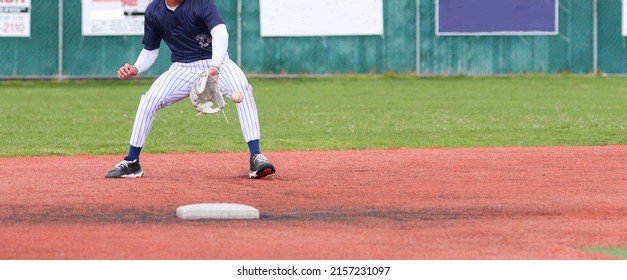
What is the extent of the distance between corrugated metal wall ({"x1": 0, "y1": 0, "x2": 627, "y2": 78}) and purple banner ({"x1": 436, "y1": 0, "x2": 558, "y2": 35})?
0.66ft

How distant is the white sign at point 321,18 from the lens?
26359 millimetres

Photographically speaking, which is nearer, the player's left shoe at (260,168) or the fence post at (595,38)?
the player's left shoe at (260,168)

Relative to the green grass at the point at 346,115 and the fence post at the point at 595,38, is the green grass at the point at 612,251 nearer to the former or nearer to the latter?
the green grass at the point at 346,115

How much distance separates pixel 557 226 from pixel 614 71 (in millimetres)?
19442

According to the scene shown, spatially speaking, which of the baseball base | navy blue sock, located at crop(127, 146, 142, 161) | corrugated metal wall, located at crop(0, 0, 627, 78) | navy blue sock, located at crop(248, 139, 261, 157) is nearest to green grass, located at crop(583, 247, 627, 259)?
the baseball base

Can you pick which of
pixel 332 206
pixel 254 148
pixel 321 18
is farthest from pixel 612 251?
pixel 321 18

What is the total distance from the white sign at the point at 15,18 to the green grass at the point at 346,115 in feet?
3.29

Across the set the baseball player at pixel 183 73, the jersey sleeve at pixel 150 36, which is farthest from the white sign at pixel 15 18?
the baseball player at pixel 183 73

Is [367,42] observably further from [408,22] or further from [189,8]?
[189,8]

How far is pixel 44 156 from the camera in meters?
13.3

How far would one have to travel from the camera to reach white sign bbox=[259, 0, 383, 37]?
1038 inches

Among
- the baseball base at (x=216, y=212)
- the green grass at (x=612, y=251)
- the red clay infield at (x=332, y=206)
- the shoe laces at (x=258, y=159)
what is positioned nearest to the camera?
the green grass at (x=612, y=251)

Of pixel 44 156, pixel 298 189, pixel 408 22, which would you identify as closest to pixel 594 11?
pixel 408 22

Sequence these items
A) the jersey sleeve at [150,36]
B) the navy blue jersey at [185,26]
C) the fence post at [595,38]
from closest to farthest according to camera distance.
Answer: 1. the navy blue jersey at [185,26]
2. the jersey sleeve at [150,36]
3. the fence post at [595,38]
